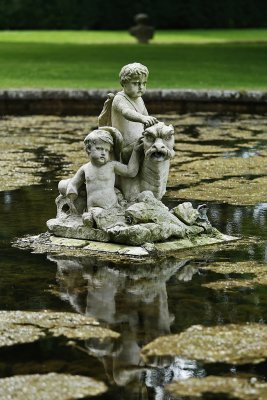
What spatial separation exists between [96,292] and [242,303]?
0.97 metres

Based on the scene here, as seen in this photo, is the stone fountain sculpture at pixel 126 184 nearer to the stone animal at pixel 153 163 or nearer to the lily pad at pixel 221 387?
the stone animal at pixel 153 163

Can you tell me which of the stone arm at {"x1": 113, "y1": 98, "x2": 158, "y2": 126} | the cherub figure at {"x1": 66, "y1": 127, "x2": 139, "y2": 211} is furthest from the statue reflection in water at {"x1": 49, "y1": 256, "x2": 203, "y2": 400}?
the stone arm at {"x1": 113, "y1": 98, "x2": 158, "y2": 126}

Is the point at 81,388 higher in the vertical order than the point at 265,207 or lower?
higher

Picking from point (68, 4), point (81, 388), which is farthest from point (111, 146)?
point (68, 4)

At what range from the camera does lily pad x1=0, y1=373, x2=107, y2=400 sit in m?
5.40

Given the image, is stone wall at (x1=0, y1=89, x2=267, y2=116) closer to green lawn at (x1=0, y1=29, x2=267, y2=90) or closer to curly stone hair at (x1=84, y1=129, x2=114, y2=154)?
green lawn at (x1=0, y1=29, x2=267, y2=90)

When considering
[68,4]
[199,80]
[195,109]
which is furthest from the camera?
[68,4]

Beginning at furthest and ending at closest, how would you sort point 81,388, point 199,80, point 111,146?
point 199,80
point 111,146
point 81,388

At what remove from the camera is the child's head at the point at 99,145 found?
883 centimetres

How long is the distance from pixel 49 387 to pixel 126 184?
3778mm

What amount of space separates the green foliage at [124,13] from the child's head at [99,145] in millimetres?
35382

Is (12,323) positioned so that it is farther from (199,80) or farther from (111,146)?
(199,80)

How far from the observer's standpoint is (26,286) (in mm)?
7473

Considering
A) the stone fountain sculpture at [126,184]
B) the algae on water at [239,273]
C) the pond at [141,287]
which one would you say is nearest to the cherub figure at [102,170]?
the stone fountain sculpture at [126,184]
